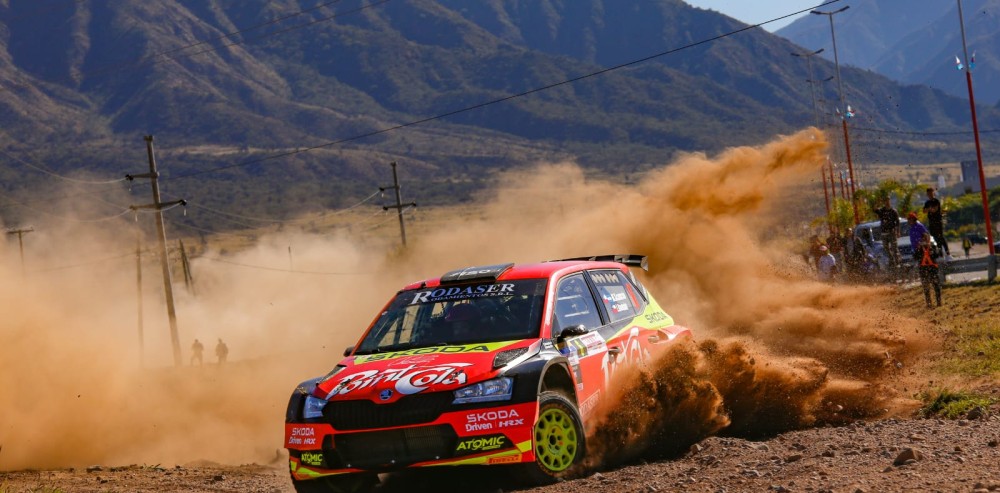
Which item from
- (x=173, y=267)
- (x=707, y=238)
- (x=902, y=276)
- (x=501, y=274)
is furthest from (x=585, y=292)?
(x=173, y=267)

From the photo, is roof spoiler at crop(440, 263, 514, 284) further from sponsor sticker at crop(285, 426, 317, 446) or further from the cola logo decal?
sponsor sticker at crop(285, 426, 317, 446)

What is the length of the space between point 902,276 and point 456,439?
1941 cm

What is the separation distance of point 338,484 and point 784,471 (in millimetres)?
3001

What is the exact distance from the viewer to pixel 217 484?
1000 cm

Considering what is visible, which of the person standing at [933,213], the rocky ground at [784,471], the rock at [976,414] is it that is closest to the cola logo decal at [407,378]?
→ the rocky ground at [784,471]

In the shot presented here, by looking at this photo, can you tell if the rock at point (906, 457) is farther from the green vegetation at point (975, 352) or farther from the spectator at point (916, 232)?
the spectator at point (916, 232)

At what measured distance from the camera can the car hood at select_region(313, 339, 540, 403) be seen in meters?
7.73

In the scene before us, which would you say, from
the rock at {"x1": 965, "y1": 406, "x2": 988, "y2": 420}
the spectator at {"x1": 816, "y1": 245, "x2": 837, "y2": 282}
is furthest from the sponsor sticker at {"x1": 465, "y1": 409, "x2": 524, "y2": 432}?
the spectator at {"x1": 816, "y1": 245, "x2": 837, "y2": 282}

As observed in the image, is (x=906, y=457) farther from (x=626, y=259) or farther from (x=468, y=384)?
(x=626, y=259)

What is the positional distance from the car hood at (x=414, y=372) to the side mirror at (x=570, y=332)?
20 centimetres

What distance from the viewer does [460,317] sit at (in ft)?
29.2

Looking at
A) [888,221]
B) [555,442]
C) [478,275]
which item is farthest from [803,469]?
[888,221]

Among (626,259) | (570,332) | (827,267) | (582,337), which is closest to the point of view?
(570,332)

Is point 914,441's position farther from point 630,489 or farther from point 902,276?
point 902,276
